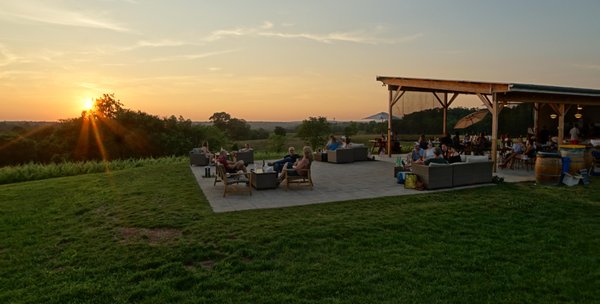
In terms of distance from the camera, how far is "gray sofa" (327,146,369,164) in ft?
46.0

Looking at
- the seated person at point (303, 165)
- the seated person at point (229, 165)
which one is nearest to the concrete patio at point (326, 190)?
the seated person at point (303, 165)

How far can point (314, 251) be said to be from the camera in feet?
15.7

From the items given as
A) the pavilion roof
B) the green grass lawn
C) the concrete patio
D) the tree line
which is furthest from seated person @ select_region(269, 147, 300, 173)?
the tree line

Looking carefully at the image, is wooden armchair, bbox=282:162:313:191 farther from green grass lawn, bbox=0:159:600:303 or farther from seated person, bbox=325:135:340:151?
seated person, bbox=325:135:340:151

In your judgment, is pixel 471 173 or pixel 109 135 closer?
pixel 471 173

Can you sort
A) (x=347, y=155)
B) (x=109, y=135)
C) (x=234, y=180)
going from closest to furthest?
(x=234, y=180) < (x=347, y=155) < (x=109, y=135)

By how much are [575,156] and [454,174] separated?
344cm

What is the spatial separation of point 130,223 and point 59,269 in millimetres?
1842

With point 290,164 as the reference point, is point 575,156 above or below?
above

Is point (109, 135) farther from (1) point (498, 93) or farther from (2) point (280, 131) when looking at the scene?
(1) point (498, 93)

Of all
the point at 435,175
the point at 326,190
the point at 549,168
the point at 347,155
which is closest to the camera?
the point at 435,175

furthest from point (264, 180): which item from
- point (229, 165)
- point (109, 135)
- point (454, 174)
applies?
point (109, 135)

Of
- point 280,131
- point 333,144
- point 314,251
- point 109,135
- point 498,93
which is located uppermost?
point 498,93

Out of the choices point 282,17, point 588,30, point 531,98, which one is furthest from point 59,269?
point 588,30
